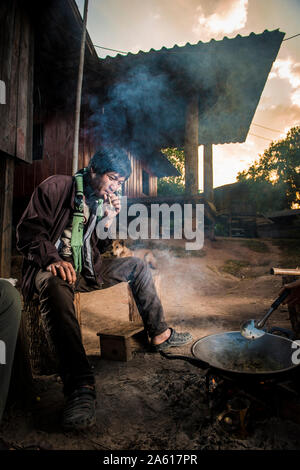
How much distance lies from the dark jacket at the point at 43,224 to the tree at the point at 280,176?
3035 centimetres

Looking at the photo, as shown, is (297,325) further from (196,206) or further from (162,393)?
(196,206)

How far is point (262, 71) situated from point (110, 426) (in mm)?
7819

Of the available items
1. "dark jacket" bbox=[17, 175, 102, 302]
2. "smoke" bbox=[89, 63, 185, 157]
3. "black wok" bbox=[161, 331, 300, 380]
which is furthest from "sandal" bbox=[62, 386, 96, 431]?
"smoke" bbox=[89, 63, 185, 157]

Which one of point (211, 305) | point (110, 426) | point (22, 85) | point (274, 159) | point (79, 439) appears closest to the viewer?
point (79, 439)

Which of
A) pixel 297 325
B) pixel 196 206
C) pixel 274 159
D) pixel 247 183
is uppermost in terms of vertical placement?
pixel 274 159

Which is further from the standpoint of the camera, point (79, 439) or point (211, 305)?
point (211, 305)

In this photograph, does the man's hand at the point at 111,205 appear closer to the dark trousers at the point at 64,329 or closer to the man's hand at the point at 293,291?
the dark trousers at the point at 64,329

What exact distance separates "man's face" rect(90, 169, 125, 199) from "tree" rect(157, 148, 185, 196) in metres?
26.3

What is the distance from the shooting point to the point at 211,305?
A: 5402 millimetres

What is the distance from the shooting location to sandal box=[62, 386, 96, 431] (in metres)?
1.64

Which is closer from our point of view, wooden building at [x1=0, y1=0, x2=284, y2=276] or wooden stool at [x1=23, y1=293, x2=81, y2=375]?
wooden stool at [x1=23, y1=293, x2=81, y2=375]

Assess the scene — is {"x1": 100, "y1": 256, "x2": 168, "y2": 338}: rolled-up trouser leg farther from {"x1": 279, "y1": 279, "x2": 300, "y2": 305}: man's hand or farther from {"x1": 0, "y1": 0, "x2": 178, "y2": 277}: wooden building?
{"x1": 0, "y1": 0, "x2": 178, "y2": 277}: wooden building

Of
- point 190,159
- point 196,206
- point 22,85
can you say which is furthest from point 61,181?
point 196,206

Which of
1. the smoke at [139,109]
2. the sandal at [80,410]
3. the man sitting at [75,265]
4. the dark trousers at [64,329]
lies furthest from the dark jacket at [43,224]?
the smoke at [139,109]
